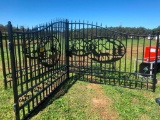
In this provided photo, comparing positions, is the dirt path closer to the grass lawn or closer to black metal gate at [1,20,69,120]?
the grass lawn

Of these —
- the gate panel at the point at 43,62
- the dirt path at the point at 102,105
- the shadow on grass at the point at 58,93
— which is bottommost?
the dirt path at the point at 102,105

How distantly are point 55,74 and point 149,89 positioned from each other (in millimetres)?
3021

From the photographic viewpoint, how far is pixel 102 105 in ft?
14.0

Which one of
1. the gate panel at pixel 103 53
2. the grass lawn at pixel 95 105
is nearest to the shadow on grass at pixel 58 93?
the grass lawn at pixel 95 105

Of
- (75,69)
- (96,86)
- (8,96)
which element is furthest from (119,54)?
(8,96)

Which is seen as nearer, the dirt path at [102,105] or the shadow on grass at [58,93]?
the dirt path at [102,105]

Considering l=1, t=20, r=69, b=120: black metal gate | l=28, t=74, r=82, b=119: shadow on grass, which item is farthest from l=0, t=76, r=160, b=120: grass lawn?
l=1, t=20, r=69, b=120: black metal gate

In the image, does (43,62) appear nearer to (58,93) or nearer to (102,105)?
(58,93)

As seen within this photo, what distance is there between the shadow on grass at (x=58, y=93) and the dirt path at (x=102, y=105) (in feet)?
2.75

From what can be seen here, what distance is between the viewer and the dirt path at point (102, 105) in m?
3.74

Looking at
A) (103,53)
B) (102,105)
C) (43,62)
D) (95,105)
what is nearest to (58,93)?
(43,62)

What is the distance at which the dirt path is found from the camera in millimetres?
3739

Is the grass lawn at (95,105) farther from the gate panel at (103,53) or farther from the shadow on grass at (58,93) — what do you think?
the gate panel at (103,53)

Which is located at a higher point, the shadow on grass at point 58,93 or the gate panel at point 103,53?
the gate panel at point 103,53
